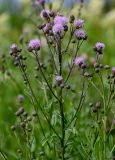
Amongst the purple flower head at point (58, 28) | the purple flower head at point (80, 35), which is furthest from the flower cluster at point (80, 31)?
the purple flower head at point (58, 28)

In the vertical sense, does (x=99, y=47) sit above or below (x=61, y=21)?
below

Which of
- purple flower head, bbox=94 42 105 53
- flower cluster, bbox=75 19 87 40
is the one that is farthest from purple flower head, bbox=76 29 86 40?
purple flower head, bbox=94 42 105 53

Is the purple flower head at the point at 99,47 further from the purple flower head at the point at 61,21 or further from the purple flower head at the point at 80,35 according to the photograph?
the purple flower head at the point at 61,21

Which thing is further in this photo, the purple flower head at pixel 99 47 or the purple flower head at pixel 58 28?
the purple flower head at pixel 99 47

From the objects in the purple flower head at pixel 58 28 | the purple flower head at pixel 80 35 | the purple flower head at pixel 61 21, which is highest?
the purple flower head at pixel 61 21

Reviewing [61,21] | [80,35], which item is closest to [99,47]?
[80,35]

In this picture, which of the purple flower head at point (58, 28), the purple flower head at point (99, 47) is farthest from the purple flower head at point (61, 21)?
the purple flower head at point (99, 47)

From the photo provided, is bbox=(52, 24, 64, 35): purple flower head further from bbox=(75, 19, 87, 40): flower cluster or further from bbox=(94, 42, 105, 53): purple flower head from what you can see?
bbox=(94, 42, 105, 53): purple flower head

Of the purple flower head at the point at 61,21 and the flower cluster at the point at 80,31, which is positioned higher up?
the purple flower head at the point at 61,21

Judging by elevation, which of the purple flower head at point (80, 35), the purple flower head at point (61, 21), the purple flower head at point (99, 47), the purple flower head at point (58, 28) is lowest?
the purple flower head at point (99, 47)

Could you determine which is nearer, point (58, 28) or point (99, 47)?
point (58, 28)

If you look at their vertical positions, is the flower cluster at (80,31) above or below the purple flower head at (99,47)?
above

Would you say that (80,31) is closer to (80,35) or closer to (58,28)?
(80,35)

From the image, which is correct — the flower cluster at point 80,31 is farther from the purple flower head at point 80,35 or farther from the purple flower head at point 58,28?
the purple flower head at point 58,28
